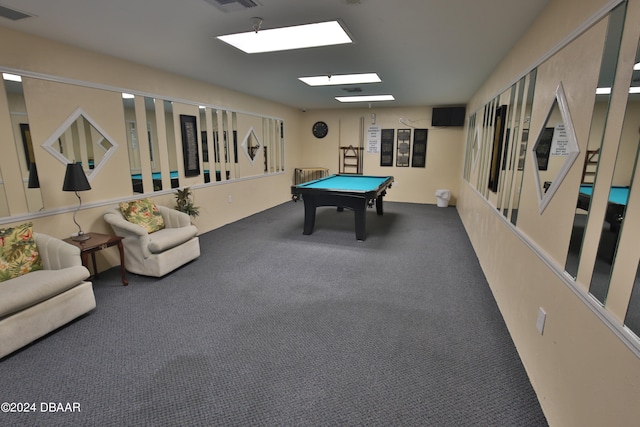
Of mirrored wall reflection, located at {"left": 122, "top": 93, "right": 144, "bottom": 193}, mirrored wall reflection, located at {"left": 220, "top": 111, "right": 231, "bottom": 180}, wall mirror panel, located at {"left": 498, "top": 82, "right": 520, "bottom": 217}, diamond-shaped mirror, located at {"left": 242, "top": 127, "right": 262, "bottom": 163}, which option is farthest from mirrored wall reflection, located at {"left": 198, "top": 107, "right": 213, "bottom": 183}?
wall mirror panel, located at {"left": 498, "top": 82, "right": 520, "bottom": 217}

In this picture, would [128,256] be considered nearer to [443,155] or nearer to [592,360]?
[592,360]

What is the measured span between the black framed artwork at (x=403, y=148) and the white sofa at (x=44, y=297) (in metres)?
6.98

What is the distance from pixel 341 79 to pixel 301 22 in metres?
2.03

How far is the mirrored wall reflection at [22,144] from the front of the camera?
2.73 metres

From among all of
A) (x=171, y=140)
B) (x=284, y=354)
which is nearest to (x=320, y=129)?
(x=171, y=140)

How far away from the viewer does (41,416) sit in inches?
65.7

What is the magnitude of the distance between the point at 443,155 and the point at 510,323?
5862 mm

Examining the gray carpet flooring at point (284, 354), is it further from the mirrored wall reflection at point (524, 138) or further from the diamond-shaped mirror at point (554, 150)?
the diamond-shaped mirror at point (554, 150)

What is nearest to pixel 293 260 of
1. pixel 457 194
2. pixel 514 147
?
pixel 514 147

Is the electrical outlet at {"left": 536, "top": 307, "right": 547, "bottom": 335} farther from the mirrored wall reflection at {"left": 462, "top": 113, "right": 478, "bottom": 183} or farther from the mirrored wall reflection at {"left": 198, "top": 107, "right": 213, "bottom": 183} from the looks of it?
the mirrored wall reflection at {"left": 198, "top": 107, "right": 213, "bottom": 183}

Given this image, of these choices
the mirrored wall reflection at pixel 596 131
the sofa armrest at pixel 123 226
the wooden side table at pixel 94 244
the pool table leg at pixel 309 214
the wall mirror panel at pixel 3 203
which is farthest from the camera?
the pool table leg at pixel 309 214

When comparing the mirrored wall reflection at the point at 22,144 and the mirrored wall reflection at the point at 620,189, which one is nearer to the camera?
the mirrored wall reflection at the point at 620,189

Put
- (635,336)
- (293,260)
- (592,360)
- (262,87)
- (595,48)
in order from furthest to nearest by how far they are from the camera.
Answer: (262,87) < (293,260) < (595,48) < (592,360) < (635,336)

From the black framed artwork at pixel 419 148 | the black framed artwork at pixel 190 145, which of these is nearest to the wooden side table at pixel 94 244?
the black framed artwork at pixel 190 145
